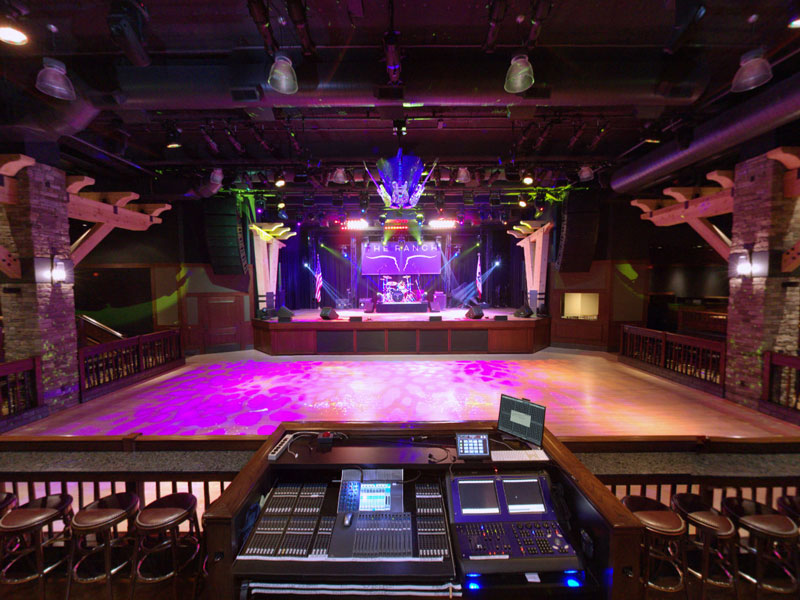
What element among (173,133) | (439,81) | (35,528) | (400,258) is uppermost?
(173,133)

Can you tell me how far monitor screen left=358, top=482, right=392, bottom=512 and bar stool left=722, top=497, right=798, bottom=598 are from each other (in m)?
2.25

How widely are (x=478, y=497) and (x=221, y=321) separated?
405 inches

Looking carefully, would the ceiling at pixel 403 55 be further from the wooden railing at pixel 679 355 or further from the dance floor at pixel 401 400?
the dance floor at pixel 401 400

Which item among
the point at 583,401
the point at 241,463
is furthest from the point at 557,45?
the point at 241,463

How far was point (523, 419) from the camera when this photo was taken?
7.90ft

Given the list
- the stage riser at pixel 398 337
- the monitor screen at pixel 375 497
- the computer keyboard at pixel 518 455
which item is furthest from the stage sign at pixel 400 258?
the monitor screen at pixel 375 497

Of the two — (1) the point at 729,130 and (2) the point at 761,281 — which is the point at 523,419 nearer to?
(1) the point at 729,130

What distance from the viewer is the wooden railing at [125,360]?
6.55 m

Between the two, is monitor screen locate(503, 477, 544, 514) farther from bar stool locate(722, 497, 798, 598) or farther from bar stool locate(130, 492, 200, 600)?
bar stool locate(130, 492, 200, 600)

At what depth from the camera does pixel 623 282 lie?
32.9ft

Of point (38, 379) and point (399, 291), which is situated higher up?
point (399, 291)

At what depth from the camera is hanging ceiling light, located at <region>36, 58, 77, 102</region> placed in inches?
145

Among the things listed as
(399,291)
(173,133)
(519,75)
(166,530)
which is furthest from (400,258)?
(166,530)

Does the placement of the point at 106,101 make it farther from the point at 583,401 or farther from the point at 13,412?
the point at 583,401
